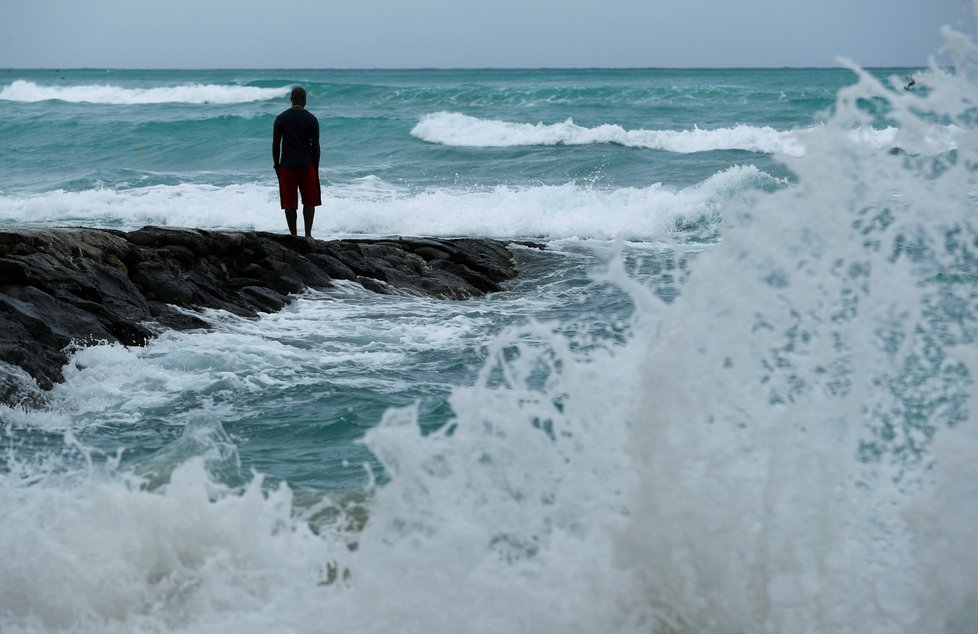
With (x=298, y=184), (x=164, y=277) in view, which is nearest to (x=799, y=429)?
(x=164, y=277)

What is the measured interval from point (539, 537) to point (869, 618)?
1.11m

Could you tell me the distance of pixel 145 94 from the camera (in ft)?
165

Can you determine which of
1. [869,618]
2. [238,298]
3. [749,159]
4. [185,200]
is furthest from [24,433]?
[749,159]

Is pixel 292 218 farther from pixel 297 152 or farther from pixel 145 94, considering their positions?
pixel 145 94

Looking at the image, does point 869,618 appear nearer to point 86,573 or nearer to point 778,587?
point 778,587

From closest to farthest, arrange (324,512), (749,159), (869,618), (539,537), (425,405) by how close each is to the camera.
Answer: (869,618) < (539,537) < (324,512) < (425,405) < (749,159)

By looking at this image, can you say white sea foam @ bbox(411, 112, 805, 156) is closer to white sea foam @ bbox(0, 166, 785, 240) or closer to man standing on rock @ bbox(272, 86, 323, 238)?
white sea foam @ bbox(0, 166, 785, 240)

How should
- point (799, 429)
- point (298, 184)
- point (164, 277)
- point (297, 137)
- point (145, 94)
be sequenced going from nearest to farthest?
point (799, 429) → point (164, 277) → point (297, 137) → point (298, 184) → point (145, 94)

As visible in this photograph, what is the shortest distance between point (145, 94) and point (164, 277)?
44488mm

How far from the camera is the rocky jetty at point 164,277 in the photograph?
284 inches

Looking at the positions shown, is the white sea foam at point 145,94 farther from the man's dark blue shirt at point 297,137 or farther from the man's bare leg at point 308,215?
the man's dark blue shirt at point 297,137

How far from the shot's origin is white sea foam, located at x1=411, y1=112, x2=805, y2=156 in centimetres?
2578

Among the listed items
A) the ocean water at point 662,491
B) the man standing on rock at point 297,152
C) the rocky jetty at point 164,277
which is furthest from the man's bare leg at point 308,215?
the ocean water at point 662,491

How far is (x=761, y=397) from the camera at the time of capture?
3.72 m
